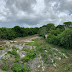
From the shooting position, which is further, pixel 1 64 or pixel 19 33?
pixel 19 33

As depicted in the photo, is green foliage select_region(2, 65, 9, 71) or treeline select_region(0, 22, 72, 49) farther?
treeline select_region(0, 22, 72, 49)

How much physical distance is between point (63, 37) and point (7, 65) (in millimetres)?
9955

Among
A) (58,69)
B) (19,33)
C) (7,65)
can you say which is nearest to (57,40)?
(58,69)

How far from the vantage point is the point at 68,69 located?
6.89m

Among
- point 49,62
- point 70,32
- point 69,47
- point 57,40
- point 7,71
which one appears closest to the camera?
point 7,71

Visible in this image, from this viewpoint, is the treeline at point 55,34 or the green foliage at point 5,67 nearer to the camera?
the green foliage at point 5,67

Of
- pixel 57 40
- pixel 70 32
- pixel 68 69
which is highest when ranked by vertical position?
pixel 70 32

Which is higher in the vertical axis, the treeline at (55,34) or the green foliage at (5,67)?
the treeline at (55,34)

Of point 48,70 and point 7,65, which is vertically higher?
point 7,65

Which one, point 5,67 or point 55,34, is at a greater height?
point 55,34

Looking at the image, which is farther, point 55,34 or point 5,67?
point 55,34

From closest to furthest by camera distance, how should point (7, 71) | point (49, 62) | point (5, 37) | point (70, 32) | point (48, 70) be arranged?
1. point (7, 71)
2. point (48, 70)
3. point (49, 62)
4. point (70, 32)
5. point (5, 37)

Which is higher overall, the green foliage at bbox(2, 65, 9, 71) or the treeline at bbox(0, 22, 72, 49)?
the treeline at bbox(0, 22, 72, 49)

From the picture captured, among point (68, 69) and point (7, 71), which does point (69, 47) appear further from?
point (7, 71)
